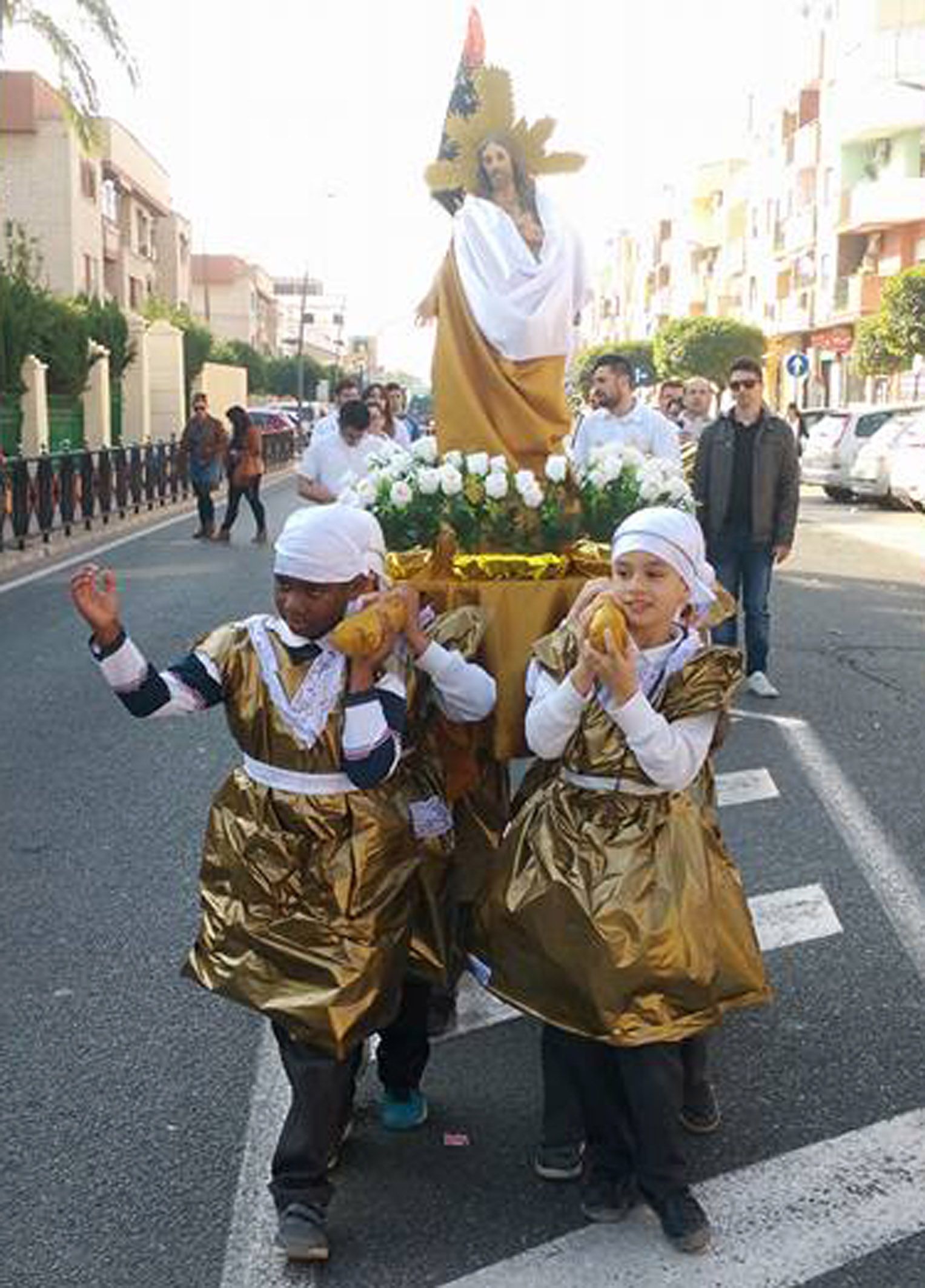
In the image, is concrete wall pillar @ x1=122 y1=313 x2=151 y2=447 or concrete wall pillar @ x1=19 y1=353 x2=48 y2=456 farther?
concrete wall pillar @ x1=122 y1=313 x2=151 y2=447

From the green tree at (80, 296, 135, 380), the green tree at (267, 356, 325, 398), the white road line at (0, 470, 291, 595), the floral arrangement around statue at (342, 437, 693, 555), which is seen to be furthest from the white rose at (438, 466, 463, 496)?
the green tree at (267, 356, 325, 398)

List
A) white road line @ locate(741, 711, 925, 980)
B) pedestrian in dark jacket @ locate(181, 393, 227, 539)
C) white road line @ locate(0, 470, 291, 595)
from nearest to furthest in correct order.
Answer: white road line @ locate(741, 711, 925, 980) → white road line @ locate(0, 470, 291, 595) → pedestrian in dark jacket @ locate(181, 393, 227, 539)

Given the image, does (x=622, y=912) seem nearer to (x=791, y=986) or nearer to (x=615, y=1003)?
(x=615, y=1003)

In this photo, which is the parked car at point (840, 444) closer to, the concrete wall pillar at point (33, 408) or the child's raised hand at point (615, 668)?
the concrete wall pillar at point (33, 408)

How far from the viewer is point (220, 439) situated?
19.9 m

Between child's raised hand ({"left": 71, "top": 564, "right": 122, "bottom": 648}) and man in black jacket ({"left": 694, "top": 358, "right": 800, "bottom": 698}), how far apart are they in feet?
18.5

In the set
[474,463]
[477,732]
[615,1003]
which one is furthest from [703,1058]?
[474,463]

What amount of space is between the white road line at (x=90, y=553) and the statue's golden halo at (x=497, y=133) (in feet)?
33.7

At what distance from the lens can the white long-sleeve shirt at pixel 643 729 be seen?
3033 mm

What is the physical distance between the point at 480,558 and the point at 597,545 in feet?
1.11

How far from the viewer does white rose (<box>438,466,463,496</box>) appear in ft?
13.4

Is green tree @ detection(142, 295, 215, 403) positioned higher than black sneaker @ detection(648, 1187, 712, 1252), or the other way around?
green tree @ detection(142, 295, 215, 403)

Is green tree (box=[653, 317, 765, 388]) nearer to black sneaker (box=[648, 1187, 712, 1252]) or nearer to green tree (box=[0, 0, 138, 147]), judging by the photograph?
green tree (box=[0, 0, 138, 147])

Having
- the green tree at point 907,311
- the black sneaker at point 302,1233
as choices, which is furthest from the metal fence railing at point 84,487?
the green tree at point 907,311
